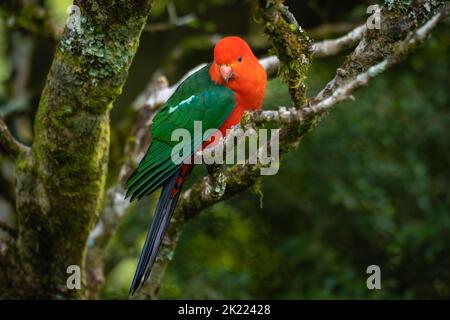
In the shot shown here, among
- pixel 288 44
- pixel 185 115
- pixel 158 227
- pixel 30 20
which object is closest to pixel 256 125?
pixel 288 44

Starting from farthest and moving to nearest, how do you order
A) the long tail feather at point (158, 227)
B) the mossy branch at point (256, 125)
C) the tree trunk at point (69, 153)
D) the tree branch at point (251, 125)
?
the long tail feather at point (158, 227)
the tree trunk at point (69, 153)
the tree branch at point (251, 125)
the mossy branch at point (256, 125)

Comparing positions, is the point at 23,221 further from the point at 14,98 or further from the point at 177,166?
the point at 14,98

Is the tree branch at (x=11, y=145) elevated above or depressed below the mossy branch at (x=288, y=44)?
above

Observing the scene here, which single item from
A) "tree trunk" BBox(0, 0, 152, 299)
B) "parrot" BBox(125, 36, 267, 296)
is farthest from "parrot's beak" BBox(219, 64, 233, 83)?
"tree trunk" BBox(0, 0, 152, 299)

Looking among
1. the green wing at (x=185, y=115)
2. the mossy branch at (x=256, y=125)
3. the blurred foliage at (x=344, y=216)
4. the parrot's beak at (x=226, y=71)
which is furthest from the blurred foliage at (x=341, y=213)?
the parrot's beak at (x=226, y=71)

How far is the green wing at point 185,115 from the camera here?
11.3 ft

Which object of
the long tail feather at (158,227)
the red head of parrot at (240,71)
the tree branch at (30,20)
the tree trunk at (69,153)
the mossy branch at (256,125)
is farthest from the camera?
the tree branch at (30,20)

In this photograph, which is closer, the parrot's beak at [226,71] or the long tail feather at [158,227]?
the long tail feather at [158,227]

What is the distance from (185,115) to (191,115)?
4 cm

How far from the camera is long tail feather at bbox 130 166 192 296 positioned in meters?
3.26

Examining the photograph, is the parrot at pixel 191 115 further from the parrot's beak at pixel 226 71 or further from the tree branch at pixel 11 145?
the tree branch at pixel 11 145

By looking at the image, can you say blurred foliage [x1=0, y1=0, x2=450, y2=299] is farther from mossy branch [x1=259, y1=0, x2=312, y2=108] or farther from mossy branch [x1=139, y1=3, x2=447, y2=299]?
mossy branch [x1=259, y1=0, x2=312, y2=108]

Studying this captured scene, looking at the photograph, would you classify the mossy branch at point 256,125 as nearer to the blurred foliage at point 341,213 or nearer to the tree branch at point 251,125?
the tree branch at point 251,125

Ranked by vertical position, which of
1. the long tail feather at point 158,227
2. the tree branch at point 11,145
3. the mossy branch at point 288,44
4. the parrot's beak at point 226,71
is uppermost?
the parrot's beak at point 226,71
